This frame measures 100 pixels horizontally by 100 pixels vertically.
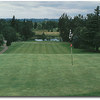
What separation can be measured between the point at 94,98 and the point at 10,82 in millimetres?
3104

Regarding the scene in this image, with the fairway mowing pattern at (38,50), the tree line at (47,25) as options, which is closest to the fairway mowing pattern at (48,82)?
the fairway mowing pattern at (38,50)

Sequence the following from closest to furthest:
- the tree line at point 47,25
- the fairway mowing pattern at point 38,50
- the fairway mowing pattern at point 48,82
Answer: the fairway mowing pattern at point 48,82 → the fairway mowing pattern at point 38,50 → the tree line at point 47,25

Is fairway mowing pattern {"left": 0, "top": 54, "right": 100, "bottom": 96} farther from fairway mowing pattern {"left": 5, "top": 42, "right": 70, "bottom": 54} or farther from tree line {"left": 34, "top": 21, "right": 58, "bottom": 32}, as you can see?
tree line {"left": 34, "top": 21, "right": 58, "bottom": 32}

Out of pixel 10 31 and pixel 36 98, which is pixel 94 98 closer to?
pixel 36 98

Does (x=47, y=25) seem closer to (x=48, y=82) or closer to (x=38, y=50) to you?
(x=38, y=50)

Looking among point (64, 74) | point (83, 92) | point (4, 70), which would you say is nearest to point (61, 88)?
point (83, 92)

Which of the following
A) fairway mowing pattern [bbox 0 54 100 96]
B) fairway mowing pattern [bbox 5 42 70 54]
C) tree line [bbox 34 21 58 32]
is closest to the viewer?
fairway mowing pattern [bbox 0 54 100 96]

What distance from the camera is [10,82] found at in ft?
23.0

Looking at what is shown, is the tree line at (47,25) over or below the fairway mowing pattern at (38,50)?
over

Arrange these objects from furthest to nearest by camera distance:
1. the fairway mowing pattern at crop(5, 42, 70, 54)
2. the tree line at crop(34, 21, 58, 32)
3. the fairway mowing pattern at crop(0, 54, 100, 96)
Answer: the tree line at crop(34, 21, 58, 32)
the fairway mowing pattern at crop(5, 42, 70, 54)
the fairway mowing pattern at crop(0, 54, 100, 96)

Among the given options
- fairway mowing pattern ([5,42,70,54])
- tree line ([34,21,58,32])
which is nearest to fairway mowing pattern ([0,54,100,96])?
fairway mowing pattern ([5,42,70,54])

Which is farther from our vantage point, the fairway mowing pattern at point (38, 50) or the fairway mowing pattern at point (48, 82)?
the fairway mowing pattern at point (38, 50)

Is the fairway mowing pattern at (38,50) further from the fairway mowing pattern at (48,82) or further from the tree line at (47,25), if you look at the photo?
the tree line at (47,25)

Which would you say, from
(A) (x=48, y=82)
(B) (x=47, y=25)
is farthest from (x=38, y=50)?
(B) (x=47, y=25)
